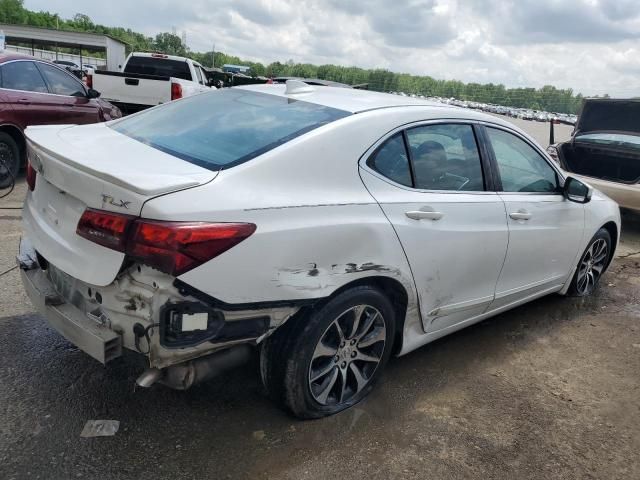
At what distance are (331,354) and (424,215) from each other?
2.96 ft

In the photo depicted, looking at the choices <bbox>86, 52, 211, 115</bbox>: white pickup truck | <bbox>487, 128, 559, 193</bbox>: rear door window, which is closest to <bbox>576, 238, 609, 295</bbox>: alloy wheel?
<bbox>487, 128, 559, 193</bbox>: rear door window

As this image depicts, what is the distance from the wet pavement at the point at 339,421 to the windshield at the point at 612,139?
478 cm

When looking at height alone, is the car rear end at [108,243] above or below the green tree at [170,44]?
below

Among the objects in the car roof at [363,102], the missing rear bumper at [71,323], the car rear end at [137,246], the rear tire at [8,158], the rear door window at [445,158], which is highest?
the car roof at [363,102]

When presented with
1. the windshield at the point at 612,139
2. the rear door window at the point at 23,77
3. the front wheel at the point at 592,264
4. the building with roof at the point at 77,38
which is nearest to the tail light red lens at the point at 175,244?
the front wheel at the point at 592,264

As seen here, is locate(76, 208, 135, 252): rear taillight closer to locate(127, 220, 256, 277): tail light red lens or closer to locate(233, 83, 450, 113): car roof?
locate(127, 220, 256, 277): tail light red lens

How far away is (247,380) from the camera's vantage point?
10.5 ft

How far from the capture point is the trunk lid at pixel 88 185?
7.28 feet

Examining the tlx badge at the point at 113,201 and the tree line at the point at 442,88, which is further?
the tree line at the point at 442,88

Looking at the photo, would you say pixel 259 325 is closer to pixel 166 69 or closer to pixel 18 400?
pixel 18 400

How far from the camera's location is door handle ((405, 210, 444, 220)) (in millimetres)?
2916

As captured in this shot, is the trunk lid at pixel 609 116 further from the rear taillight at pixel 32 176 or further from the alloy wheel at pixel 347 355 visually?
the rear taillight at pixel 32 176

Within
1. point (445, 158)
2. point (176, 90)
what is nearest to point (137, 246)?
point (445, 158)

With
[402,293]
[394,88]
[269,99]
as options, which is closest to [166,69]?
[269,99]
